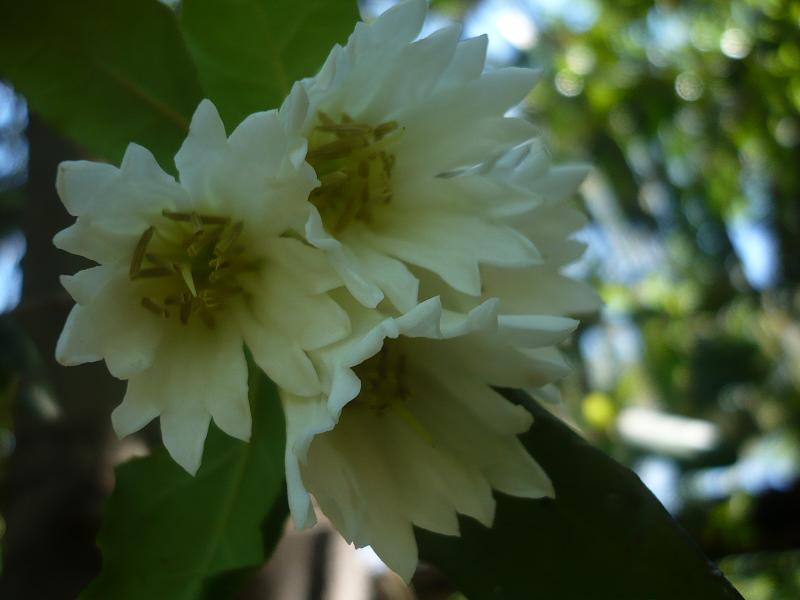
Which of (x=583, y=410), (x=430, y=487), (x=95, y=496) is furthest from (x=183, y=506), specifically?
(x=583, y=410)

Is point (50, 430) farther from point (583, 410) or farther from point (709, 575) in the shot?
point (583, 410)

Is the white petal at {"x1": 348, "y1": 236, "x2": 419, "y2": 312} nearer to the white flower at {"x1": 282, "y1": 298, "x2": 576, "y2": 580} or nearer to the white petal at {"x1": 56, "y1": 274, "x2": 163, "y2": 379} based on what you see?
the white flower at {"x1": 282, "y1": 298, "x2": 576, "y2": 580}

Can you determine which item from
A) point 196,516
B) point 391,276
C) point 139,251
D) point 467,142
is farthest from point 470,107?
point 196,516

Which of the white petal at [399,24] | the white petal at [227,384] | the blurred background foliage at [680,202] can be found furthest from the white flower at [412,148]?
the blurred background foliage at [680,202]

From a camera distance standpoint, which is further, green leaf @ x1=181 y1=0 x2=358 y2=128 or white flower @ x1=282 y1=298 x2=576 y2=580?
green leaf @ x1=181 y1=0 x2=358 y2=128

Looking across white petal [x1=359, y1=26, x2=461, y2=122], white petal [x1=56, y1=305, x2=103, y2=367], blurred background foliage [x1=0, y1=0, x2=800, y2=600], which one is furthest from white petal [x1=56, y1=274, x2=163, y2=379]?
blurred background foliage [x1=0, y1=0, x2=800, y2=600]

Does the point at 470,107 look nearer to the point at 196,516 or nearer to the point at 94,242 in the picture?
the point at 94,242

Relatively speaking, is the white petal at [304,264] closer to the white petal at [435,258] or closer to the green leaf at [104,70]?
the white petal at [435,258]

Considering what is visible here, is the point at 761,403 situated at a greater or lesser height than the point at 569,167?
lesser
